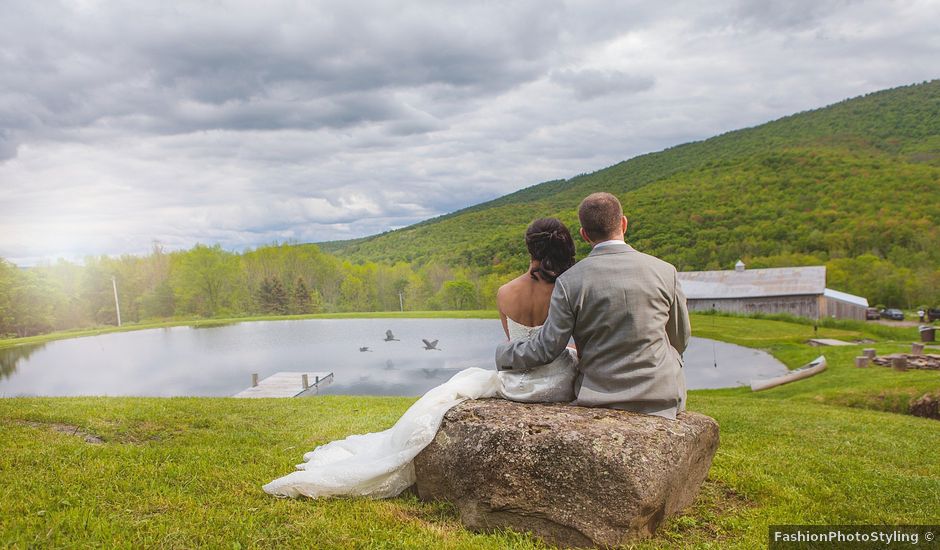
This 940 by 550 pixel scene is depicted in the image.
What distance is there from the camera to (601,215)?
13.4ft

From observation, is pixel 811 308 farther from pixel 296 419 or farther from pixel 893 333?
pixel 296 419

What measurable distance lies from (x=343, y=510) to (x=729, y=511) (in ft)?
10.2

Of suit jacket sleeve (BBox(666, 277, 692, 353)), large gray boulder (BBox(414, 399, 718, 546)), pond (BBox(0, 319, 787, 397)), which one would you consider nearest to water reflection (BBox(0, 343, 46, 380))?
pond (BBox(0, 319, 787, 397))

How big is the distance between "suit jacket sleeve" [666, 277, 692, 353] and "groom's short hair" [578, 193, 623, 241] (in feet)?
2.19

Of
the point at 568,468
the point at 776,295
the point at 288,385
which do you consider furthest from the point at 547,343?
the point at 776,295

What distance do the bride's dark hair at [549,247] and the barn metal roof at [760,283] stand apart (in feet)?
141

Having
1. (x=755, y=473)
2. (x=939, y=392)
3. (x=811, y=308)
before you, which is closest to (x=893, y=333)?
(x=811, y=308)

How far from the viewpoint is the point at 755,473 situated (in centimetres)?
546

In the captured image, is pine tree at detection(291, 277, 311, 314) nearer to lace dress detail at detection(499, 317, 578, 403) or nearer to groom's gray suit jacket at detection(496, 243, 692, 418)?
lace dress detail at detection(499, 317, 578, 403)

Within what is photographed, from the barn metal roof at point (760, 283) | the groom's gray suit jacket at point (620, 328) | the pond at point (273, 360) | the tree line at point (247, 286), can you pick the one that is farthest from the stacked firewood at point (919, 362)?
the tree line at point (247, 286)

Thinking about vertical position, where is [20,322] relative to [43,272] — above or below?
below

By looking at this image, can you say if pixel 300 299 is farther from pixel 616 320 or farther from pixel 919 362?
pixel 616 320

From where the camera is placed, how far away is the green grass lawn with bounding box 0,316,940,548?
3867 millimetres

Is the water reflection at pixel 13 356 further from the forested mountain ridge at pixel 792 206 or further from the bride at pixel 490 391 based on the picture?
the forested mountain ridge at pixel 792 206
